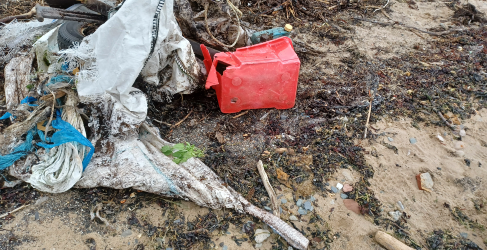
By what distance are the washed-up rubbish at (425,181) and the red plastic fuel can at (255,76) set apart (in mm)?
1283

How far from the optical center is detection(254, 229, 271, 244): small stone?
81.2 inches

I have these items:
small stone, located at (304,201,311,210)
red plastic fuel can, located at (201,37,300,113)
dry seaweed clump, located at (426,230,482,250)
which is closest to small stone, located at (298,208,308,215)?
small stone, located at (304,201,311,210)

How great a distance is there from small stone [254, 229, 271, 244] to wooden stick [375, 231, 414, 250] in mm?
747

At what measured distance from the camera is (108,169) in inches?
87.0

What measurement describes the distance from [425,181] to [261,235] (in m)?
1.45

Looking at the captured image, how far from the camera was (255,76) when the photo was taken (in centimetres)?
275

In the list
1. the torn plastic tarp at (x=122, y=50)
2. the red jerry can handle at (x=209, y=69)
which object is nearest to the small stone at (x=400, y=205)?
the red jerry can handle at (x=209, y=69)

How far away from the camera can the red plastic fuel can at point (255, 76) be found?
270 cm

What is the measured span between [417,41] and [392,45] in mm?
455

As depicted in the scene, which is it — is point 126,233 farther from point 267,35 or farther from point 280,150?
point 267,35

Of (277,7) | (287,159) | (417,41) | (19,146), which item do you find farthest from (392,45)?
(19,146)

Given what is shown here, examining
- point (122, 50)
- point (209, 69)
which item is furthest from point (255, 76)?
point (122, 50)

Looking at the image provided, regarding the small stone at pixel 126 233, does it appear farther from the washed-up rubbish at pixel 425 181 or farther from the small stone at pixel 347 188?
the washed-up rubbish at pixel 425 181

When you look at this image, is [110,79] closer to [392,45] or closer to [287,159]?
[287,159]
